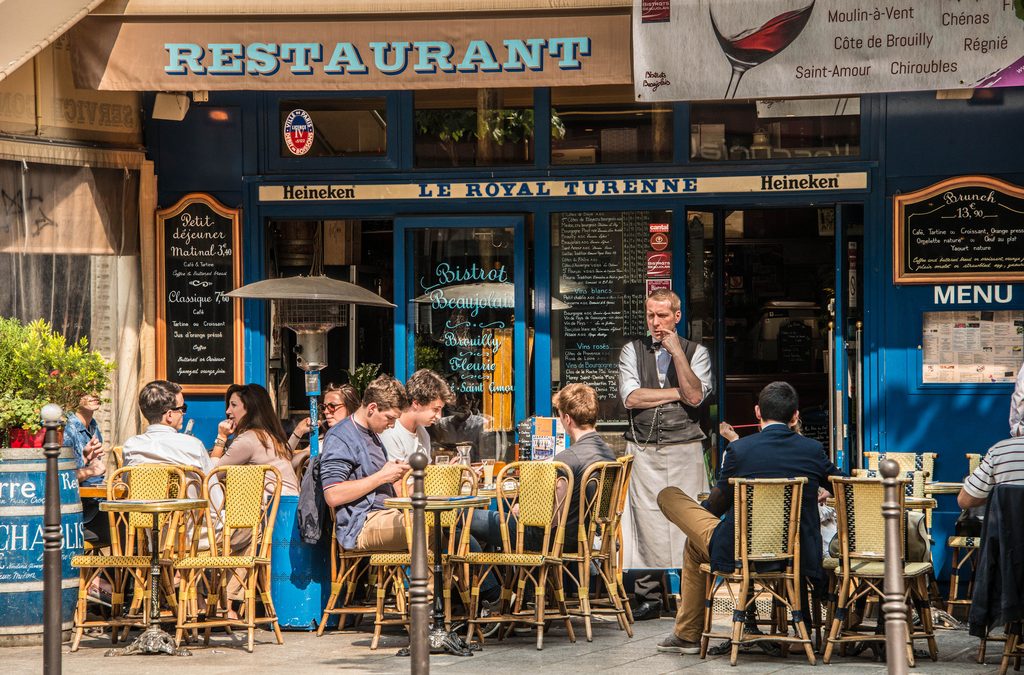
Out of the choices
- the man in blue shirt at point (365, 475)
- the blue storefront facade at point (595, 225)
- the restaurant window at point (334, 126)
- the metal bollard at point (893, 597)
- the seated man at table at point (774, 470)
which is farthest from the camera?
the restaurant window at point (334, 126)

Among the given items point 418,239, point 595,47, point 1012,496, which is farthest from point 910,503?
point 418,239

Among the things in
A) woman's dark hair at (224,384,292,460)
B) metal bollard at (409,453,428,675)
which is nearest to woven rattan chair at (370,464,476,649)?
woman's dark hair at (224,384,292,460)

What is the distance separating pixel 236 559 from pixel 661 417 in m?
3.03

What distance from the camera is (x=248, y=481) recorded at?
29.2ft

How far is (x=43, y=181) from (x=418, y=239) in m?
2.70

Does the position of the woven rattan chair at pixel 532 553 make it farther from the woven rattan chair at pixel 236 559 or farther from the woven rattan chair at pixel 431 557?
the woven rattan chair at pixel 236 559

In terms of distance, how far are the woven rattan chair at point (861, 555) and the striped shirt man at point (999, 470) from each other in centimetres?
37

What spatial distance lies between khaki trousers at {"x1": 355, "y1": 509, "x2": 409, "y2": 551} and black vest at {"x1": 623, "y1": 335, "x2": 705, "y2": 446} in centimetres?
207

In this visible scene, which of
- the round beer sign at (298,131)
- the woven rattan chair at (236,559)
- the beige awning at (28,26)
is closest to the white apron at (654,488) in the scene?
the woven rattan chair at (236,559)

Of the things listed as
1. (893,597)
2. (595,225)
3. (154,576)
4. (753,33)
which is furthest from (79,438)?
(893,597)

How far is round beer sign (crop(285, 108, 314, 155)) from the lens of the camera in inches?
452

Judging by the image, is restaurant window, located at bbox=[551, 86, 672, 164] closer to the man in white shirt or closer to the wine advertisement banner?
the wine advertisement banner

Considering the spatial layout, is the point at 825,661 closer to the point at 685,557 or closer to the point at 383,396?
the point at 685,557

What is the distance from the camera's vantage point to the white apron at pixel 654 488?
10.1 meters
